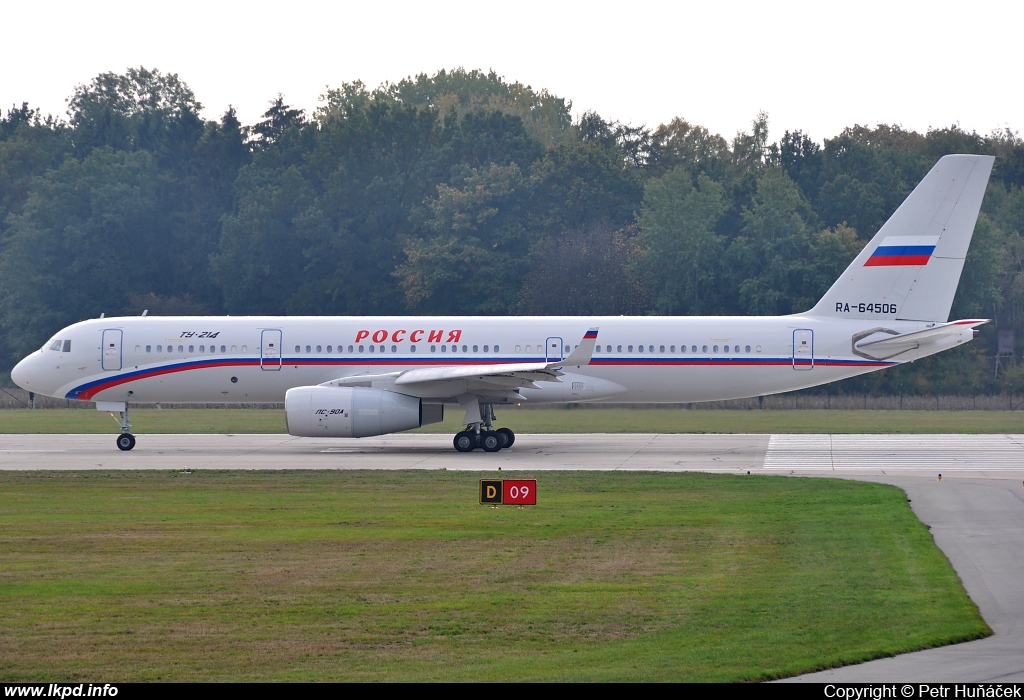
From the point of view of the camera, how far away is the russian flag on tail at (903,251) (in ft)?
107

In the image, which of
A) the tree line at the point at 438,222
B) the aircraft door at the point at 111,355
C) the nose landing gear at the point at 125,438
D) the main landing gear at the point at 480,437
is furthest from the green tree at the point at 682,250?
the nose landing gear at the point at 125,438

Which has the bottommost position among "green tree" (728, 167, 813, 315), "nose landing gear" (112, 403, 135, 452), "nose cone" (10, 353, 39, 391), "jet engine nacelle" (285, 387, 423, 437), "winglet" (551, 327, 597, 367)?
"nose landing gear" (112, 403, 135, 452)

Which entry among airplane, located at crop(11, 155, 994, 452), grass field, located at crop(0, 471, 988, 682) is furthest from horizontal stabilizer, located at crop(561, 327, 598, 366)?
grass field, located at crop(0, 471, 988, 682)

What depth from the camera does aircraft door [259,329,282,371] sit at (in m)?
33.1

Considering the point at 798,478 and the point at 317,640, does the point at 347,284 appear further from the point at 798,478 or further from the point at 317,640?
the point at 317,640

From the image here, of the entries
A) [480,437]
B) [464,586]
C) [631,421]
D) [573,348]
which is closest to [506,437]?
[480,437]

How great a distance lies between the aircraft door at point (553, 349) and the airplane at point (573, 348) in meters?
0.03

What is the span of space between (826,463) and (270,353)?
51.3ft

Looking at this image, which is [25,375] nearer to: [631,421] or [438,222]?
[631,421]

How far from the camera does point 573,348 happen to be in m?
32.6

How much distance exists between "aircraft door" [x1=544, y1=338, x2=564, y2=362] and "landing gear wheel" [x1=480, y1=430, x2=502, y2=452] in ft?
9.25

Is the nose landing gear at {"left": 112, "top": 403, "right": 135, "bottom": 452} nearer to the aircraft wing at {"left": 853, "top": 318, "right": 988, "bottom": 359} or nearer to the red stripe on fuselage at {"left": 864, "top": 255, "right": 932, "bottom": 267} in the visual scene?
the aircraft wing at {"left": 853, "top": 318, "right": 988, "bottom": 359}

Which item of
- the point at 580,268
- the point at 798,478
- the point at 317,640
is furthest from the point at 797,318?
the point at 580,268
